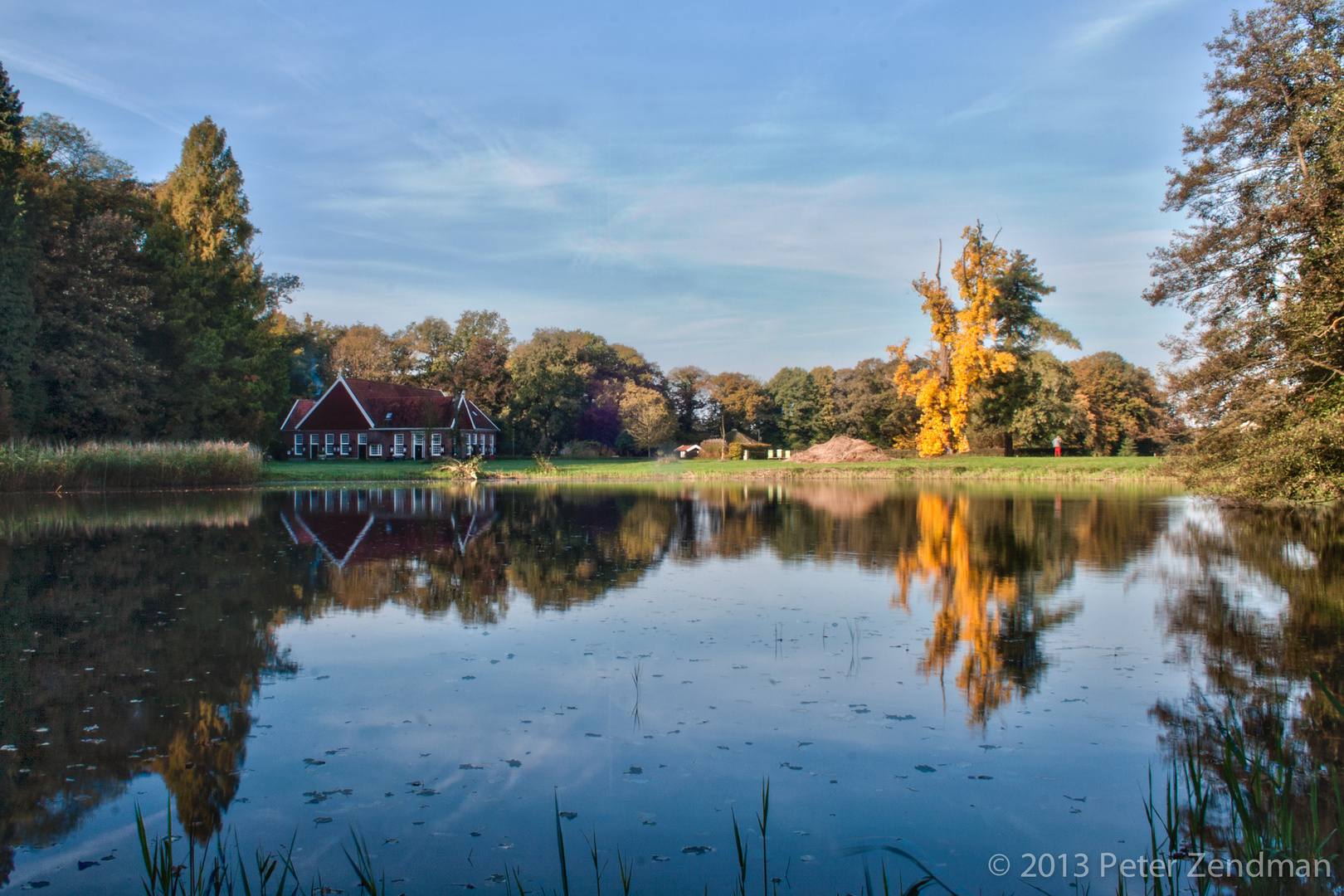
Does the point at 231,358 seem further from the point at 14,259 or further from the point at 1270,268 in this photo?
the point at 1270,268

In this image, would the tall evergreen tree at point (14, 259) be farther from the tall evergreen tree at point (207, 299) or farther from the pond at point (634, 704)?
the pond at point (634, 704)

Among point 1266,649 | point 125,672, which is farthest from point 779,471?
point 125,672

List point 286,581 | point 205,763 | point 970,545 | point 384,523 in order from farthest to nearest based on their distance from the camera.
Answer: point 384,523 → point 970,545 → point 286,581 → point 205,763

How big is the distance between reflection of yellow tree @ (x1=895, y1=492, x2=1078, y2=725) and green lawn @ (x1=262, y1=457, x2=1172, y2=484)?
93.8ft

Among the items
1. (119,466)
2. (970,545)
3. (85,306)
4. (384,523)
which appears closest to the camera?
(970,545)

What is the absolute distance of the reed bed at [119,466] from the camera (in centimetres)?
2614

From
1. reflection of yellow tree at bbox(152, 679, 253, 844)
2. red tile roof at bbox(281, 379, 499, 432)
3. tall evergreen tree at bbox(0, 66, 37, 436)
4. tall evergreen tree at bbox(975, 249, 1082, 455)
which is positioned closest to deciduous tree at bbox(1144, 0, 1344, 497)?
reflection of yellow tree at bbox(152, 679, 253, 844)

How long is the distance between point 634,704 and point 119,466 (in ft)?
96.3

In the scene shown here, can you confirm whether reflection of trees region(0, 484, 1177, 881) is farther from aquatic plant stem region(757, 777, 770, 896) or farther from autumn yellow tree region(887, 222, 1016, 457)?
autumn yellow tree region(887, 222, 1016, 457)

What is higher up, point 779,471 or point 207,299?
point 207,299

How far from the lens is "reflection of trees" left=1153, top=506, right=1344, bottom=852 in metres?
5.09

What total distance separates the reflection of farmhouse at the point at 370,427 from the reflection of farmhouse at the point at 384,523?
30485 mm

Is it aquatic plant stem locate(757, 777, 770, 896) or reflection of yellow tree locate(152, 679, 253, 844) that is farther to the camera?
reflection of yellow tree locate(152, 679, 253, 844)

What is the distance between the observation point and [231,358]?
4225 cm
